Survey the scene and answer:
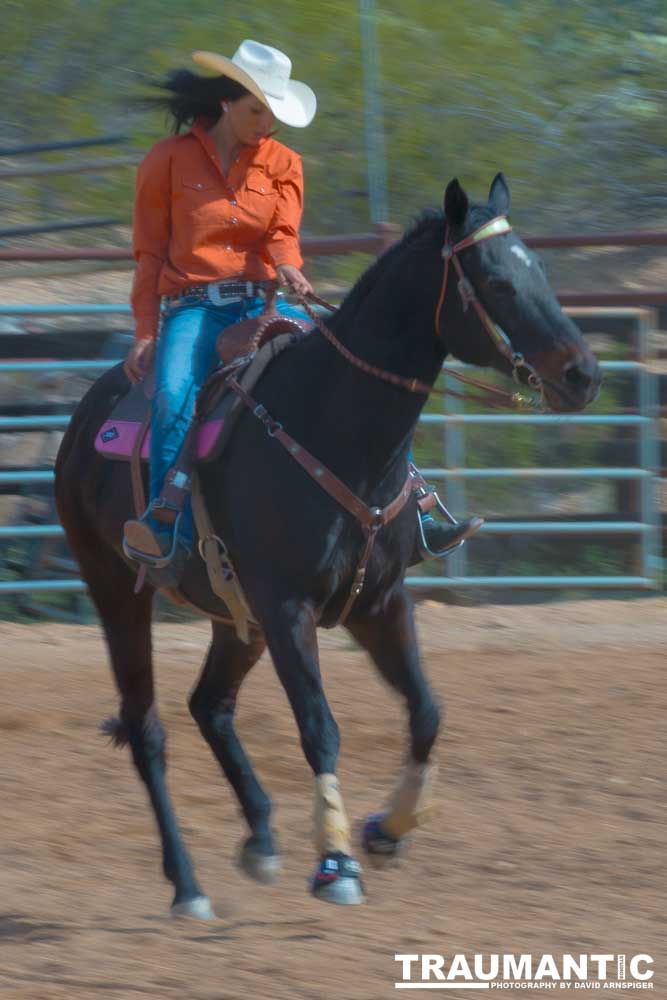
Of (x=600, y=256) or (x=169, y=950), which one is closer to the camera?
(x=169, y=950)

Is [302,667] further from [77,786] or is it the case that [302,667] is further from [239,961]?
[77,786]

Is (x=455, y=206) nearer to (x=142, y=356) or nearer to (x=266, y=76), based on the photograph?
(x=266, y=76)

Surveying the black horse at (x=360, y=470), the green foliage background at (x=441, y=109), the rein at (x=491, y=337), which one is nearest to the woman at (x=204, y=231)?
the black horse at (x=360, y=470)

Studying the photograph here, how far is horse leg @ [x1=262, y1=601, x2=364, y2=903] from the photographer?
4027 mm

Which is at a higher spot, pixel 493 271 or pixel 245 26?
pixel 493 271

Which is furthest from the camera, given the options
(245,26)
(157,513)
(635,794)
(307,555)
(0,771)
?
(245,26)

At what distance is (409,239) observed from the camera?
14.1ft

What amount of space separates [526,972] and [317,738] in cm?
89

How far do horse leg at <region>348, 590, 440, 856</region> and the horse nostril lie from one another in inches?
40.8

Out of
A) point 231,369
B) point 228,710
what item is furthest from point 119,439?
point 228,710

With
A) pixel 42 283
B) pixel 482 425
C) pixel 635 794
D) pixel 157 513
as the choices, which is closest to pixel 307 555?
pixel 157 513

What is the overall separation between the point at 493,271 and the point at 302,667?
4.28ft

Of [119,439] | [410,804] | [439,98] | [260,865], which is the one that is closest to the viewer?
[410,804]

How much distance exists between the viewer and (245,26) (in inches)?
473
